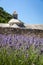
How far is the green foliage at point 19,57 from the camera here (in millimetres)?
5379

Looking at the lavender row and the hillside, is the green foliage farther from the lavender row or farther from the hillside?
the hillside

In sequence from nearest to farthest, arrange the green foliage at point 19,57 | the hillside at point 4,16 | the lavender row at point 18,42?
the green foliage at point 19,57 → the lavender row at point 18,42 → the hillside at point 4,16

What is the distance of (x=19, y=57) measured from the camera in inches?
216

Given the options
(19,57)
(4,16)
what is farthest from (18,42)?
(4,16)

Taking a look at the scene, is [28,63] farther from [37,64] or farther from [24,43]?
[24,43]

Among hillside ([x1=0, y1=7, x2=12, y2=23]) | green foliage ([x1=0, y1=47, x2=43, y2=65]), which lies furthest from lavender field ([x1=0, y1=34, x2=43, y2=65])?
hillside ([x1=0, y1=7, x2=12, y2=23])

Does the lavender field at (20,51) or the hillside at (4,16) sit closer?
the lavender field at (20,51)

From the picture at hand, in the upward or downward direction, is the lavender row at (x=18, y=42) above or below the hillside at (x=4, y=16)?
above

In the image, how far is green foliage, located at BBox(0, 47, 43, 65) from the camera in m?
5.38

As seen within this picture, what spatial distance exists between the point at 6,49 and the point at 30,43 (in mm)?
654

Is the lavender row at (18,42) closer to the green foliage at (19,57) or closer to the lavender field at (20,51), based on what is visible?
the lavender field at (20,51)

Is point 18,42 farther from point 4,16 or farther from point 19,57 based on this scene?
point 4,16

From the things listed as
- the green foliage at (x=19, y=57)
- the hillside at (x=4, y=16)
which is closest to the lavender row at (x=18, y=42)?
the green foliage at (x=19, y=57)

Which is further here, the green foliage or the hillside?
the hillside
